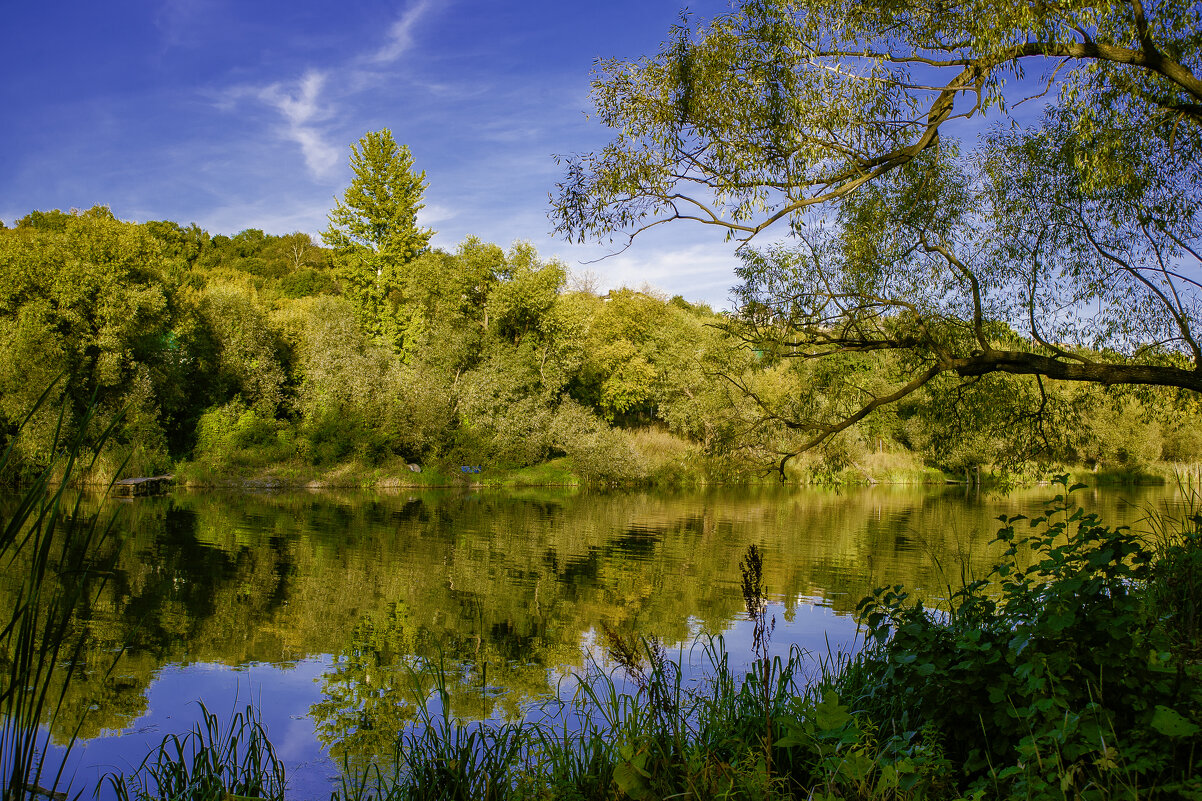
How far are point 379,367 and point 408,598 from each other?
20.5 meters

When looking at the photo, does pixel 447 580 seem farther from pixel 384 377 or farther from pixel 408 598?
pixel 384 377

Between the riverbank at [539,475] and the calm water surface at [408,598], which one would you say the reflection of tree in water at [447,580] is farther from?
the riverbank at [539,475]

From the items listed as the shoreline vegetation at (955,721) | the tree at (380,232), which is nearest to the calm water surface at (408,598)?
the shoreline vegetation at (955,721)

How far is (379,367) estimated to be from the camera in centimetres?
3131

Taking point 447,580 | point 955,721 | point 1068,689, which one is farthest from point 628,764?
point 447,580

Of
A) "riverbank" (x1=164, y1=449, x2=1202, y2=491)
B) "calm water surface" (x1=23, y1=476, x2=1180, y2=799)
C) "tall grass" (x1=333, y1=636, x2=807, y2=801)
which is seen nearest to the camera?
"tall grass" (x1=333, y1=636, x2=807, y2=801)

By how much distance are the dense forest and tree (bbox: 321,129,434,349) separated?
3.3 inches

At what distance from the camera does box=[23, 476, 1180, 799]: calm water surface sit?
733 centimetres

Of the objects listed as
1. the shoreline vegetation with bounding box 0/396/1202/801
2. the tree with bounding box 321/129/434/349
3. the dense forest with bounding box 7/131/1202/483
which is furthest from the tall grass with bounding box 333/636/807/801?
the tree with bounding box 321/129/434/349

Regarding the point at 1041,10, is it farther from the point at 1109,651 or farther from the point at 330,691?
the point at 330,691

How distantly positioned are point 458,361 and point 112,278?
42.4 feet

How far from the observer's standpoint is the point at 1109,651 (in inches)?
116

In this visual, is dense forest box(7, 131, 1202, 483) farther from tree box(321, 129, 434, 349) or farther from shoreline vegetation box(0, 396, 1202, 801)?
shoreline vegetation box(0, 396, 1202, 801)

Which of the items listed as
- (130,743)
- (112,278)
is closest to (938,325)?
(130,743)
